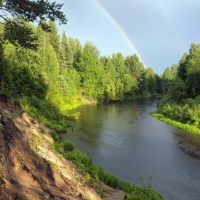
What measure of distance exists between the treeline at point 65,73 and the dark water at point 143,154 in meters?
8.90

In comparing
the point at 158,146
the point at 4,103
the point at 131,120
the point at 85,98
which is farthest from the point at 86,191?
the point at 85,98

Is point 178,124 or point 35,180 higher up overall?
point 178,124

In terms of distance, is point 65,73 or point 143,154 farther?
point 65,73

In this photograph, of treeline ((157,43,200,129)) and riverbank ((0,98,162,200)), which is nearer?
riverbank ((0,98,162,200))

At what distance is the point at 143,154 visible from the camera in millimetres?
22812

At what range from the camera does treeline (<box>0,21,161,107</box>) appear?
1319 inches

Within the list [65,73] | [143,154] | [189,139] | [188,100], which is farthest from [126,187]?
[65,73]

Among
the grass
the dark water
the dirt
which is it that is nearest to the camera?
the dirt

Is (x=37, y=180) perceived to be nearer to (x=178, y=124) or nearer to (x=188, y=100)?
(x=178, y=124)

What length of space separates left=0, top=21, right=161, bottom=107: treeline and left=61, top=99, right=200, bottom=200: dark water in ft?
29.2

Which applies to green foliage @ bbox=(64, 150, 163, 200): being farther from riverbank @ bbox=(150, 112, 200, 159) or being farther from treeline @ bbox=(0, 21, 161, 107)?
riverbank @ bbox=(150, 112, 200, 159)

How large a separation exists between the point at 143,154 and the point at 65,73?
39389 mm

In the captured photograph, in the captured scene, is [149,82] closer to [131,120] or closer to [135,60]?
[135,60]

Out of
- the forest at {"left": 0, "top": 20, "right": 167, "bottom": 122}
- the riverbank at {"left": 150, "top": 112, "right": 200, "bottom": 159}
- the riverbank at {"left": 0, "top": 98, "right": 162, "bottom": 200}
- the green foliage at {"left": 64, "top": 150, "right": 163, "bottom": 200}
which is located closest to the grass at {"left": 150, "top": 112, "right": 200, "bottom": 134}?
the riverbank at {"left": 150, "top": 112, "right": 200, "bottom": 159}
